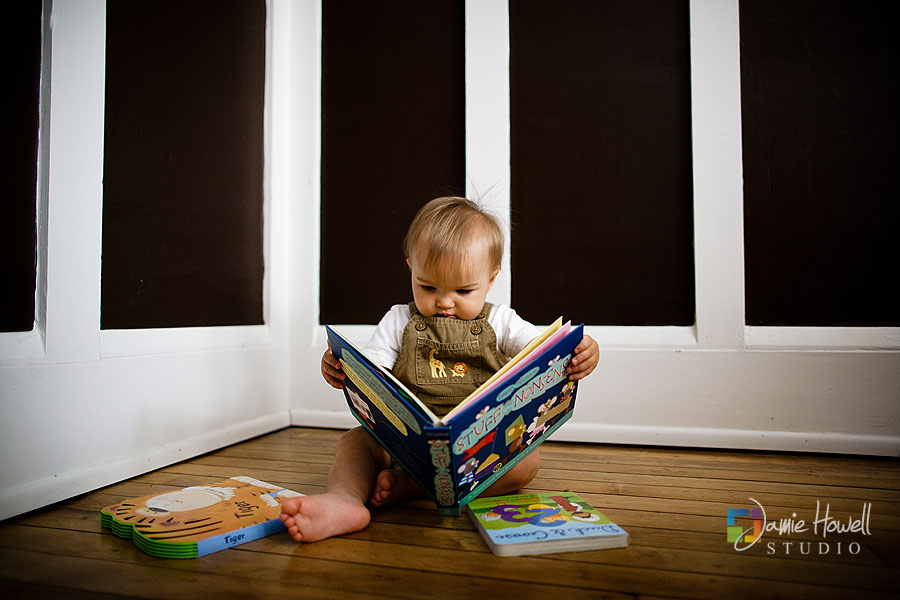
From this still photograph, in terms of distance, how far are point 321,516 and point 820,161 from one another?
1302mm

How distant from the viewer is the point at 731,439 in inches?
51.3

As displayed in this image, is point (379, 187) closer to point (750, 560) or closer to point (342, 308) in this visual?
point (342, 308)

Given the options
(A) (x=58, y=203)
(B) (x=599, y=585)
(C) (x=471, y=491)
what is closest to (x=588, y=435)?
(C) (x=471, y=491)

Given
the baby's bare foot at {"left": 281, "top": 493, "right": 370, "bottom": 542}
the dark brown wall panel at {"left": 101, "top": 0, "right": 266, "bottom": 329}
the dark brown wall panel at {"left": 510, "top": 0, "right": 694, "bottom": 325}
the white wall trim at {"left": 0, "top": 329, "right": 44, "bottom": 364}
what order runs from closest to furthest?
the baby's bare foot at {"left": 281, "top": 493, "right": 370, "bottom": 542}, the white wall trim at {"left": 0, "top": 329, "right": 44, "bottom": 364}, the dark brown wall panel at {"left": 101, "top": 0, "right": 266, "bottom": 329}, the dark brown wall panel at {"left": 510, "top": 0, "right": 694, "bottom": 325}

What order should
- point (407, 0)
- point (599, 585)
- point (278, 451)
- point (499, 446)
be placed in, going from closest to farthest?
point (599, 585)
point (499, 446)
point (278, 451)
point (407, 0)

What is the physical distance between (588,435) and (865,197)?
821 millimetres

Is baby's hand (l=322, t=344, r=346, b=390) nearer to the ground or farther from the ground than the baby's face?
nearer to the ground

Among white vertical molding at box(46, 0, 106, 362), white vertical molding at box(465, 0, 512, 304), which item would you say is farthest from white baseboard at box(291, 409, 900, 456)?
white vertical molding at box(46, 0, 106, 362)

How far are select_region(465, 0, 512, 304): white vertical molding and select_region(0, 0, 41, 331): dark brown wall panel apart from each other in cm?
90

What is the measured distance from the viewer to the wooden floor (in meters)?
0.62

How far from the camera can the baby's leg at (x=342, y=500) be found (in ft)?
2.41

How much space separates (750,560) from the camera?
2.27 ft

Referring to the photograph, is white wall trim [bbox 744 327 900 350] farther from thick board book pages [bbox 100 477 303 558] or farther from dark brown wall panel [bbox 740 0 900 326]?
thick board book pages [bbox 100 477 303 558]

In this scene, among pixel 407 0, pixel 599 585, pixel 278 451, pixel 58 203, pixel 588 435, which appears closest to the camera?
pixel 599 585
